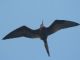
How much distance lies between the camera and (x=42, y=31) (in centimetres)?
986

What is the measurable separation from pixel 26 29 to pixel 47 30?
3.45 feet

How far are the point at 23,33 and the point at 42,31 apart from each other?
1080 mm

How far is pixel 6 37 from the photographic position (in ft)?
31.8

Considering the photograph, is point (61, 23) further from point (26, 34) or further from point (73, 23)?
point (26, 34)

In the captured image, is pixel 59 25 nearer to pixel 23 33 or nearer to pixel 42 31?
pixel 42 31

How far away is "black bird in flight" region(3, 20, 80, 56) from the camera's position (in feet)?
32.2

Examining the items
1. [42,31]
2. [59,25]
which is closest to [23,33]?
[42,31]

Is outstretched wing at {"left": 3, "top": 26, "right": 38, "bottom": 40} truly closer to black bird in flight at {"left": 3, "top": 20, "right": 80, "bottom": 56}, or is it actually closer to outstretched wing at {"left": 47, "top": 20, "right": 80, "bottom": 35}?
black bird in flight at {"left": 3, "top": 20, "right": 80, "bottom": 56}

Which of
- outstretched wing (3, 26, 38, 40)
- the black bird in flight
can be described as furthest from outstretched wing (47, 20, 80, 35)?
outstretched wing (3, 26, 38, 40)

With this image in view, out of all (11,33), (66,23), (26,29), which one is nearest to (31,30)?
(26,29)

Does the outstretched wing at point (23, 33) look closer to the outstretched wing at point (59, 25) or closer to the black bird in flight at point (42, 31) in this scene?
the black bird in flight at point (42, 31)

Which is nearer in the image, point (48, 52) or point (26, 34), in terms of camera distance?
point (48, 52)

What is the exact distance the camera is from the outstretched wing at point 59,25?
1004cm

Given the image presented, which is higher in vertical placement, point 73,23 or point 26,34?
point 73,23
